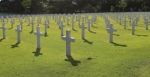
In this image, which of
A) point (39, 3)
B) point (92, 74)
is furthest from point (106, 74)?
point (39, 3)

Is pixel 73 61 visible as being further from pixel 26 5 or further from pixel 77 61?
pixel 26 5

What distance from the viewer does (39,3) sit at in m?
102

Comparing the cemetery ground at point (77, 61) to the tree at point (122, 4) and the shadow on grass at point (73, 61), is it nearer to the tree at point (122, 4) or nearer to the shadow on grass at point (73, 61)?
the shadow on grass at point (73, 61)

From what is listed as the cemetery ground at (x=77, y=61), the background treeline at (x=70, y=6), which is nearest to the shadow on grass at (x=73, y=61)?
the cemetery ground at (x=77, y=61)

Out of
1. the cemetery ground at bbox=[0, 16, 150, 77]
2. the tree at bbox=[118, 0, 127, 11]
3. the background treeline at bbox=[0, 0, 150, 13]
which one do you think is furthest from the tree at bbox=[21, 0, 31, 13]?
the cemetery ground at bbox=[0, 16, 150, 77]

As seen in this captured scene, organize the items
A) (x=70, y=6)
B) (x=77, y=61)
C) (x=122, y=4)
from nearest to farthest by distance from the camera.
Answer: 1. (x=77, y=61)
2. (x=122, y=4)
3. (x=70, y=6)

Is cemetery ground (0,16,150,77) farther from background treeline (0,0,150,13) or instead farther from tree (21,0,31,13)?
background treeline (0,0,150,13)

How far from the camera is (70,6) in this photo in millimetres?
106938

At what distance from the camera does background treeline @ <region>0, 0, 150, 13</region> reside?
10181 cm

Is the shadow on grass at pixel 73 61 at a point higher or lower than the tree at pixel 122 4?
lower

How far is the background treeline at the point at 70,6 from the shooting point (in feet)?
334

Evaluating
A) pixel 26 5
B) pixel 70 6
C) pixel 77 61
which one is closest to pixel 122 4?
pixel 70 6

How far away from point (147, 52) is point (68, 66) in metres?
3.88

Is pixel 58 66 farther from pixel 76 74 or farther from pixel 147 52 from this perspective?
pixel 147 52
